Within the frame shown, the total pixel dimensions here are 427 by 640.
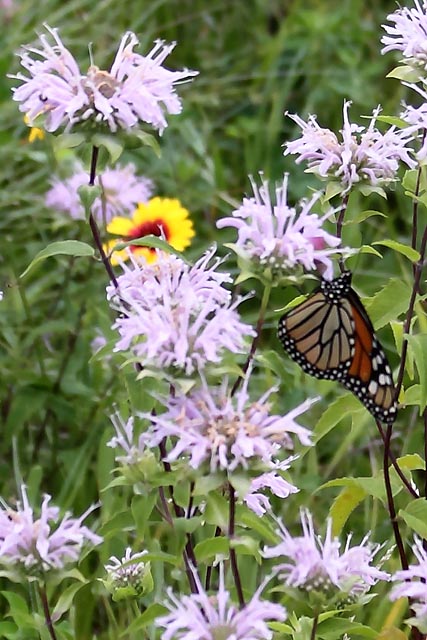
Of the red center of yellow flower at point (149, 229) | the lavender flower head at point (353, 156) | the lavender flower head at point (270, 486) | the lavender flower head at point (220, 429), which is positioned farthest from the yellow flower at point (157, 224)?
the lavender flower head at point (220, 429)

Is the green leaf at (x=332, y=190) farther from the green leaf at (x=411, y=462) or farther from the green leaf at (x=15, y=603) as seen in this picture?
the green leaf at (x=15, y=603)

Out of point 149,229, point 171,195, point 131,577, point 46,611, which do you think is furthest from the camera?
point 171,195

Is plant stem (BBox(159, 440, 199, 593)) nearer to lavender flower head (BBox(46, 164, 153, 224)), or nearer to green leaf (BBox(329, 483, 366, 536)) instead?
green leaf (BBox(329, 483, 366, 536))

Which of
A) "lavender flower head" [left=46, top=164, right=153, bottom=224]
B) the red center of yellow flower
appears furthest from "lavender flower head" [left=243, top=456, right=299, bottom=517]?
"lavender flower head" [left=46, top=164, right=153, bottom=224]

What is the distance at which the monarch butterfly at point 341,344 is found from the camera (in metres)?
0.88

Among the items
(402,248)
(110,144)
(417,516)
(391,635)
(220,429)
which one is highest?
(110,144)

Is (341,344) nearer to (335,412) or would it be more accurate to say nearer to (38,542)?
(335,412)

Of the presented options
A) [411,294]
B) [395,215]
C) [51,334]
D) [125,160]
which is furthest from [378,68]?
[411,294]

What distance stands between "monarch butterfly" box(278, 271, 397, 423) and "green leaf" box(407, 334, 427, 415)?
25mm

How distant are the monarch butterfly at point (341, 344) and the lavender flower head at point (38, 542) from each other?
0.25 meters

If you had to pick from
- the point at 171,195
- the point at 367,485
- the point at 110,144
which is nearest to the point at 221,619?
the point at 367,485

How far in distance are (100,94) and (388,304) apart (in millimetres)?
321

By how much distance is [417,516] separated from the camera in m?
0.90

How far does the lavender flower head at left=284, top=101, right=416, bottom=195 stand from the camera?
938mm
